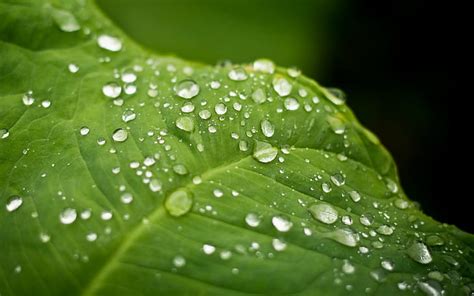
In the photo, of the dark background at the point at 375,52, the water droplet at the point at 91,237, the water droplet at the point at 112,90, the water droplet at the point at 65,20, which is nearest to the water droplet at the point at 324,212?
the water droplet at the point at 91,237

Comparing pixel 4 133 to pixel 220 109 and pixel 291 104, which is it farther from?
pixel 291 104

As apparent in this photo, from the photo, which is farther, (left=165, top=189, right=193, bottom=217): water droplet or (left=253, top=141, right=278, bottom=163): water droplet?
(left=253, top=141, right=278, bottom=163): water droplet

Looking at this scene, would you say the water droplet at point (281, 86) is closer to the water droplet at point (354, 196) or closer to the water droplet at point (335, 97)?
the water droplet at point (335, 97)

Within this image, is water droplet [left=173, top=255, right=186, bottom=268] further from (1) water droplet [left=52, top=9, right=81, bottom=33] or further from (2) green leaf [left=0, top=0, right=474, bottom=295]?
(1) water droplet [left=52, top=9, right=81, bottom=33]

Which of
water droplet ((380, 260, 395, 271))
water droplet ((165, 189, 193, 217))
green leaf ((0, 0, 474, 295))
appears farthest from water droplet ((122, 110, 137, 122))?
water droplet ((380, 260, 395, 271))

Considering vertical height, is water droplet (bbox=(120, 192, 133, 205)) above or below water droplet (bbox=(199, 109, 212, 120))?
below

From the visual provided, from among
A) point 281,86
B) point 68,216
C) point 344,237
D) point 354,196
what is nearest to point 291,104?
point 281,86
